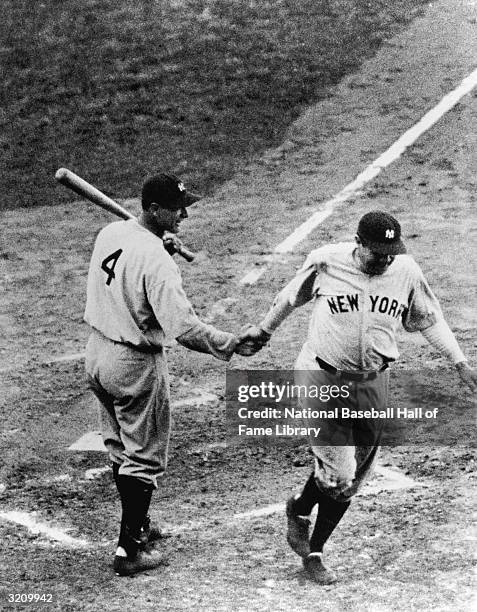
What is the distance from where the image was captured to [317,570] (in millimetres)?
5859

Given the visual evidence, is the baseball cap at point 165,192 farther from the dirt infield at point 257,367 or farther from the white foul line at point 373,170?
the white foul line at point 373,170

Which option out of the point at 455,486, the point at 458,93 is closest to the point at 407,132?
the point at 458,93

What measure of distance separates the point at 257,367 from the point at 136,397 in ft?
10.9

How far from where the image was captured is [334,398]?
227 inches

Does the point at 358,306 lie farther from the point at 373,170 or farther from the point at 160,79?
the point at 160,79

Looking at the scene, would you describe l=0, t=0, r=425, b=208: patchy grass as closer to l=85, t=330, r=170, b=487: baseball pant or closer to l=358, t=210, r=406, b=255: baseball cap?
l=85, t=330, r=170, b=487: baseball pant

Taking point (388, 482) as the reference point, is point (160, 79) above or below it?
above

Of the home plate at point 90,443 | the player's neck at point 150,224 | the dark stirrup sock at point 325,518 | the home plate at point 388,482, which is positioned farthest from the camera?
the home plate at point 90,443

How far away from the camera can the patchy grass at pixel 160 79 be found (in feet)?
46.5

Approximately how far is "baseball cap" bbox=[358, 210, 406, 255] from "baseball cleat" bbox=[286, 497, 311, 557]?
4.85 feet

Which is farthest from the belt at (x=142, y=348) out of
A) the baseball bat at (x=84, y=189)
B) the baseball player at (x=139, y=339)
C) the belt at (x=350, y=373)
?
the baseball bat at (x=84, y=189)

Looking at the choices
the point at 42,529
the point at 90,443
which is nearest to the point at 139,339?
the point at 42,529

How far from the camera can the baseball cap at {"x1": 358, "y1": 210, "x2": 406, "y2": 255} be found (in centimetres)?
557

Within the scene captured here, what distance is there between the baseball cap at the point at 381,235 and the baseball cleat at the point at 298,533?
148cm
